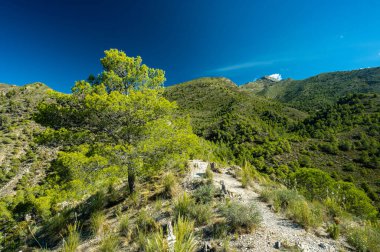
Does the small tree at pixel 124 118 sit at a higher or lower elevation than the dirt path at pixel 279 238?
higher

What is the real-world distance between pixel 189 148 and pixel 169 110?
176 centimetres

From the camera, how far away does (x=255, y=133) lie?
6619 cm

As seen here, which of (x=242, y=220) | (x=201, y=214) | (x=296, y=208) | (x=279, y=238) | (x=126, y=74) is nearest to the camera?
(x=279, y=238)

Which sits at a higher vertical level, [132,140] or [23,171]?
[132,140]

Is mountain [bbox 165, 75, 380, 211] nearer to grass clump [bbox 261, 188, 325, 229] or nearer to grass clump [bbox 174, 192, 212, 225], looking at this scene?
grass clump [bbox 261, 188, 325, 229]

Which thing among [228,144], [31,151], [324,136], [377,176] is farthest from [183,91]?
[377,176]

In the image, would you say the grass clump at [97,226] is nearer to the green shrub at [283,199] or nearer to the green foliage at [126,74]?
the green foliage at [126,74]

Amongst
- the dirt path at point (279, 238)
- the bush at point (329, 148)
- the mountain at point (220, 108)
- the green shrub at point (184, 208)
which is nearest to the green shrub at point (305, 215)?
the dirt path at point (279, 238)

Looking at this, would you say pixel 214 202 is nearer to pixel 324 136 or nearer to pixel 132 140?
pixel 132 140

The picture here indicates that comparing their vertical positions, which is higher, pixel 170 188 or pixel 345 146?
pixel 170 188

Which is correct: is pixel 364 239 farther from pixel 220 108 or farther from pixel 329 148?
pixel 220 108

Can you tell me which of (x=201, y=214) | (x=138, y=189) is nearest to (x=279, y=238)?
(x=201, y=214)

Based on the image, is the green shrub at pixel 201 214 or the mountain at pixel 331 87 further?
the mountain at pixel 331 87

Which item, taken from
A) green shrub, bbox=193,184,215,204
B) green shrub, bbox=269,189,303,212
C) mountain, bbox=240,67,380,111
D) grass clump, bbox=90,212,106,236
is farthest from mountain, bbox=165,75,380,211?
grass clump, bbox=90,212,106,236
